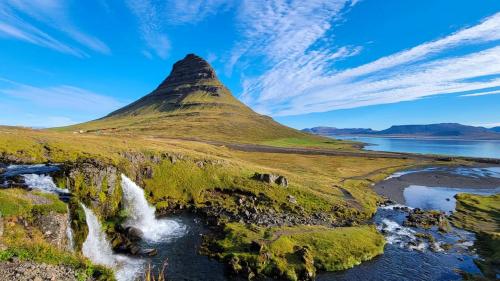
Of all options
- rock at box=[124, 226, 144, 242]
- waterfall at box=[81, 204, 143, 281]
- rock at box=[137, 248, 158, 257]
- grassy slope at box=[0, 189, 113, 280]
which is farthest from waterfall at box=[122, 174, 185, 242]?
grassy slope at box=[0, 189, 113, 280]

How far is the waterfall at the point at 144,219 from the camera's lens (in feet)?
163

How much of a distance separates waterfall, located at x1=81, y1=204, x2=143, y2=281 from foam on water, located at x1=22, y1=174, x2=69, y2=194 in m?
5.11

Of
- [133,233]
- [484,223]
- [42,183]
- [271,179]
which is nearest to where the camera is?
[42,183]

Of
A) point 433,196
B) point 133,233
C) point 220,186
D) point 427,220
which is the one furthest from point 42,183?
point 433,196

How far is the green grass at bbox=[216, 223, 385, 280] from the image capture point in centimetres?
4016

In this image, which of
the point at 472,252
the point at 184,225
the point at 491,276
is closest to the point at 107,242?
the point at 184,225

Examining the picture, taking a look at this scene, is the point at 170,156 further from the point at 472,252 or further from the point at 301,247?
the point at 472,252

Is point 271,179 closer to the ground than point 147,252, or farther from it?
farther from it

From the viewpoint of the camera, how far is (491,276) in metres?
42.1

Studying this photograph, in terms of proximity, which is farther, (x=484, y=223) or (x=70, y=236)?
(x=484, y=223)

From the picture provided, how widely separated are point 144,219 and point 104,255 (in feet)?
45.9

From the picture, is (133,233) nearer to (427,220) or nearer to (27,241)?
(27,241)

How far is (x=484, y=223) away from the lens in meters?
70.2

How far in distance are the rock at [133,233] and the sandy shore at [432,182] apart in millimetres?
78785
